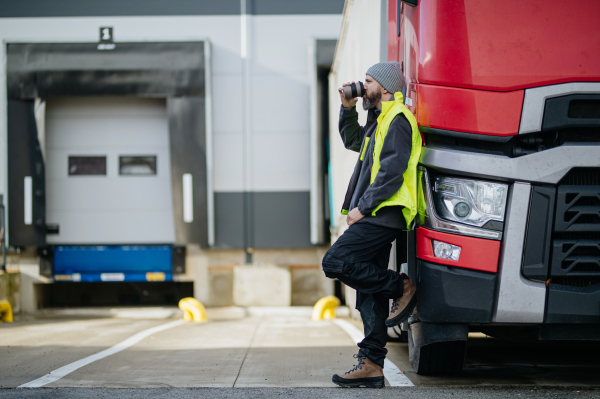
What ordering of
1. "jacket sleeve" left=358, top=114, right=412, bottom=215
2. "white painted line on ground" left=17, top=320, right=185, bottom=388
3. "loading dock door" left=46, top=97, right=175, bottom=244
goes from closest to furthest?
"jacket sleeve" left=358, top=114, right=412, bottom=215 → "white painted line on ground" left=17, top=320, right=185, bottom=388 → "loading dock door" left=46, top=97, right=175, bottom=244

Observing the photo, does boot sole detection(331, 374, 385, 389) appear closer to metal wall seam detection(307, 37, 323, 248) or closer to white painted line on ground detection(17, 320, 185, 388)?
white painted line on ground detection(17, 320, 185, 388)

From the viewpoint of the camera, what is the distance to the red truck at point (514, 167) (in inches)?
117

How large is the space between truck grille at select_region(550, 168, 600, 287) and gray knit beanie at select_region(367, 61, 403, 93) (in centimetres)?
115

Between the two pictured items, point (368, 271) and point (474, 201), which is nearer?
point (474, 201)

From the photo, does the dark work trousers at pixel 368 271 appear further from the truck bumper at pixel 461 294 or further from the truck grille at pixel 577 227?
the truck grille at pixel 577 227

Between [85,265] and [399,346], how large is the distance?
7750mm

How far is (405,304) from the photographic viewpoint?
10.5ft

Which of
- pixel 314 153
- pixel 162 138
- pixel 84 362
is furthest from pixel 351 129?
pixel 162 138

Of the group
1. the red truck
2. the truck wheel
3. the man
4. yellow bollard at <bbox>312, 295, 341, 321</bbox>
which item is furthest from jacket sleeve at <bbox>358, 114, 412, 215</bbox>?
yellow bollard at <bbox>312, 295, 341, 321</bbox>

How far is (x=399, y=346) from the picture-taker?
→ 5.38m

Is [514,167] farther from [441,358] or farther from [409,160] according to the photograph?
[441,358]

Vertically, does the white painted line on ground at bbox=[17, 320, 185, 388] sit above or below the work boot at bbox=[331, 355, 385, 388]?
below

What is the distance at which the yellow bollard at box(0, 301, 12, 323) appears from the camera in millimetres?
8605

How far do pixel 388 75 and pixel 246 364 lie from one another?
8.33 ft
